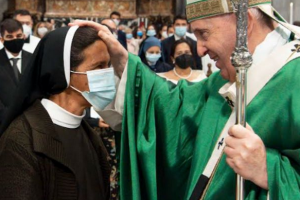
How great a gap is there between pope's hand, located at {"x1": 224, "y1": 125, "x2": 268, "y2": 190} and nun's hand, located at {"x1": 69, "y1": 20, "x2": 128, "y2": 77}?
993 millimetres

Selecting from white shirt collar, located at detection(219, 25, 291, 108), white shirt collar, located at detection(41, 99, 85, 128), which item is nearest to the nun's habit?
white shirt collar, located at detection(41, 99, 85, 128)

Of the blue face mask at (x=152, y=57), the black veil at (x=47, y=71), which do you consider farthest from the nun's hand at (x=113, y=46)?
the blue face mask at (x=152, y=57)

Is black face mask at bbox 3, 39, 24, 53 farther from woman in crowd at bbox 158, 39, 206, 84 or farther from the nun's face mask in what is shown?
the nun's face mask

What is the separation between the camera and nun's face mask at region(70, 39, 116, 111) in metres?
2.89

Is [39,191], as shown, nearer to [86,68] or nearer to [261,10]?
[86,68]

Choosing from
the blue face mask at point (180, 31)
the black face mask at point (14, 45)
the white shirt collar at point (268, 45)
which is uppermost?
the white shirt collar at point (268, 45)

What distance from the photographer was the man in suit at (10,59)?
18.9ft

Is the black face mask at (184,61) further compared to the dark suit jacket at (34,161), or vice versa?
the black face mask at (184,61)

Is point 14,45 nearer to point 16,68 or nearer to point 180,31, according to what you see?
point 16,68

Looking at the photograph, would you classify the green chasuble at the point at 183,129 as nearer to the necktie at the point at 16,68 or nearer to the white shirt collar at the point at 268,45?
the white shirt collar at the point at 268,45

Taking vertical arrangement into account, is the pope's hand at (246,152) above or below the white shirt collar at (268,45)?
below

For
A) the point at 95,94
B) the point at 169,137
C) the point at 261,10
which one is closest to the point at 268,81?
the point at 261,10

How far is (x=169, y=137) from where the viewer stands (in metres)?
2.99

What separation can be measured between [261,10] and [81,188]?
1.15 metres
